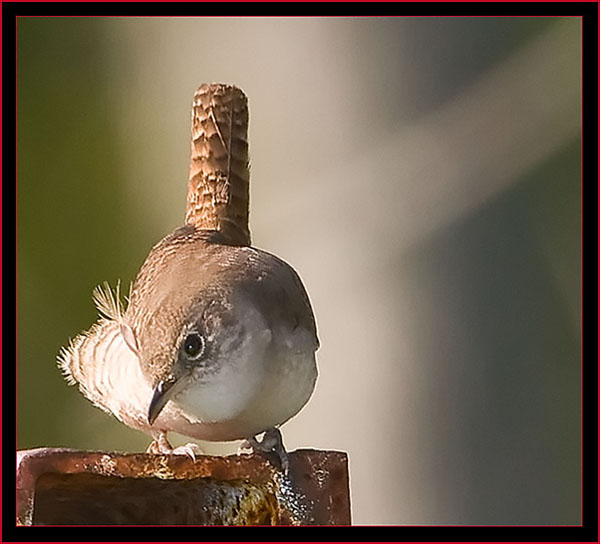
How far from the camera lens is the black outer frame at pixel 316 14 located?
1427mm

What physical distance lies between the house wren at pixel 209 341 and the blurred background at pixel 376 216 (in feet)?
3.34

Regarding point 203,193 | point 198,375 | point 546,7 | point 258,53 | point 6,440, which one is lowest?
point 6,440

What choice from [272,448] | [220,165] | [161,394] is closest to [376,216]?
[220,165]

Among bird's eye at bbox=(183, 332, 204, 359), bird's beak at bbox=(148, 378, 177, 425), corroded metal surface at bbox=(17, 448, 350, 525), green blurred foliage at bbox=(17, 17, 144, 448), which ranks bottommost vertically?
corroded metal surface at bbox=(17, 448, 350, 525)

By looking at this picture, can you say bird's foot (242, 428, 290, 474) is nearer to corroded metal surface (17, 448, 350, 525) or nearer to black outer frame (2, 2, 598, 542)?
corroded metal surface (17, 448, 350, 525)

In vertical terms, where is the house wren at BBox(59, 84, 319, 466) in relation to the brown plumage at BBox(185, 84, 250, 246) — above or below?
below

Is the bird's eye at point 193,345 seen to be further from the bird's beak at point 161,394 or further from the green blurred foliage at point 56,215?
the green blurred foliage at point 56,215

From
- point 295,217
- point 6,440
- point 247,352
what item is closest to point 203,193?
point 247,352

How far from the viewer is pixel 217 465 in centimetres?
152

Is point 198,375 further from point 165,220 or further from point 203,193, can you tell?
point 165,220

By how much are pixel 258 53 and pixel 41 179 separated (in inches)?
32.6

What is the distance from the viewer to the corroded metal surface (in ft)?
4.28

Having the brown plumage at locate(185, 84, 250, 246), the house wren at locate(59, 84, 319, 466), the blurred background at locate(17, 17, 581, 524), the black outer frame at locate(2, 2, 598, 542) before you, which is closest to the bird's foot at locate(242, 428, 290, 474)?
the house wren at locate(59, 84, 319, 466)

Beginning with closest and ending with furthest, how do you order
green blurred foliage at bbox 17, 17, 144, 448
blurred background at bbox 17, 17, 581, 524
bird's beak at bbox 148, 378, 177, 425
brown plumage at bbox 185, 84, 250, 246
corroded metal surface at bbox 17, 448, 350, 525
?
corroded metal surface at bbox 17, 448, 350, 525, bird's beak at bbox 148, 378, 177, 425, brown plumage at bbox 185, 84, 250, 246, blurred background at bbox 17, 17, 581, 524, green blurred foliage at bbox 17, 17, 144, 448
